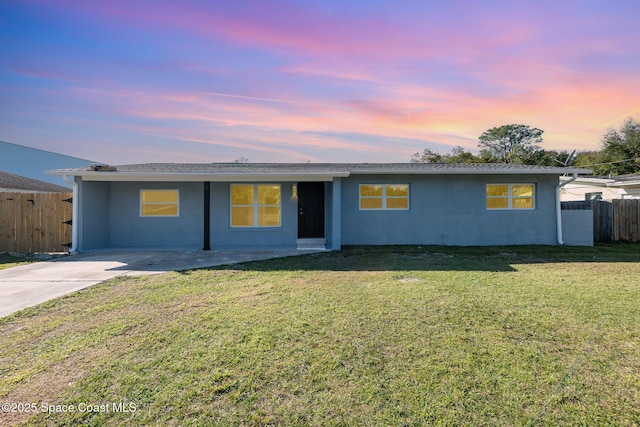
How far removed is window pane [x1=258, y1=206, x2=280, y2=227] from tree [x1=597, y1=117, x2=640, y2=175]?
34.9 m

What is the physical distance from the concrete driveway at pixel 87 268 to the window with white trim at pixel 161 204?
1.68 metres

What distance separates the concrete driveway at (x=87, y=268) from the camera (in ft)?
17.3

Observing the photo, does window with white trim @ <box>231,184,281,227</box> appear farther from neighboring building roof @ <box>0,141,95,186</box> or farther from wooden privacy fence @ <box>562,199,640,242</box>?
neighboring building roof @ <box>0,141,95,186</box>

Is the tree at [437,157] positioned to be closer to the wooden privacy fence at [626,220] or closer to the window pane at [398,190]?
the wooden privacy fence at [626,220]

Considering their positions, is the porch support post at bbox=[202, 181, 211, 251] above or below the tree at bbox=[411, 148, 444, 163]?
below

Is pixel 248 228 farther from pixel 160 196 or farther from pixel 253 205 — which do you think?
pixel 160 196

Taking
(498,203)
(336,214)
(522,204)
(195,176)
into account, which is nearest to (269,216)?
(336,214)

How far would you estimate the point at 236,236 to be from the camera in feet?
36.2

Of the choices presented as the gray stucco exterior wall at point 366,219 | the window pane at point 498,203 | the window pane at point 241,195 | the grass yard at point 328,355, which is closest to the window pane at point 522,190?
the gray stucco exterior wall at point 366,219

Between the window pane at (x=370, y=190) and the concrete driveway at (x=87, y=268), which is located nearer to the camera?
the concrete driveway at (x=87, y=268)

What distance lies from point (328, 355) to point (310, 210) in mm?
8908

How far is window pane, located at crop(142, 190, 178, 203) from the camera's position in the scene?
36.3 feet

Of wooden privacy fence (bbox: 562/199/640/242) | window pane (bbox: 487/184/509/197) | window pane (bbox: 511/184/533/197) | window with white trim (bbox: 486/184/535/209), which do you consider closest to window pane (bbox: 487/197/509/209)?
window with white trim (bbox: 486/184/535/209)

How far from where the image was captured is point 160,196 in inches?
437
